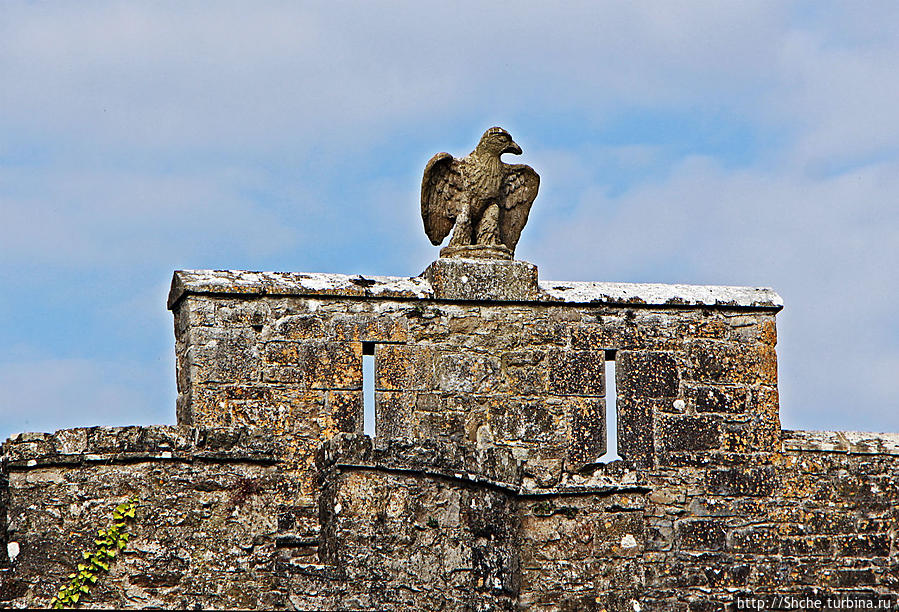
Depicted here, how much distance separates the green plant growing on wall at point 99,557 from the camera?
6.34m

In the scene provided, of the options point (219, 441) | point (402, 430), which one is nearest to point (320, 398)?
point (402, 430)

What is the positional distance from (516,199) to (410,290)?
118 centimetres

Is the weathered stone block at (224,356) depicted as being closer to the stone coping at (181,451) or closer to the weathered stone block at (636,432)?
the stone coping at (181,451)

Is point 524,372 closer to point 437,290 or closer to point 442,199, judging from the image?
→ point 437,290

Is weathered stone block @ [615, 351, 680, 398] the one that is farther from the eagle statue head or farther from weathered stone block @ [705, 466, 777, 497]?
the eagle statue head

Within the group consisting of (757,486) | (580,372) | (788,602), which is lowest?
(788,602)

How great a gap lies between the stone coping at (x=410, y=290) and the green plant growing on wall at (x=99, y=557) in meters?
2.63

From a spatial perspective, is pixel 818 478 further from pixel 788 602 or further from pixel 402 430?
pixel 402 430

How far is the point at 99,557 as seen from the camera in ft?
21.2

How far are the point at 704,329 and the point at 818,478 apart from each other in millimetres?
1342

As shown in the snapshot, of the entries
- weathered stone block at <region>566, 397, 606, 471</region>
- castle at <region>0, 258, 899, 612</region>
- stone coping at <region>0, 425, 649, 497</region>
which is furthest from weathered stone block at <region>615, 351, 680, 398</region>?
stone coping at <region>0, 425, 649, 497</region>

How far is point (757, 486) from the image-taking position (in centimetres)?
1000

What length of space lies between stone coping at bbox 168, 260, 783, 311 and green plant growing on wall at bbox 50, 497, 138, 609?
2.63 meters

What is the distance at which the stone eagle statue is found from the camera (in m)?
9.91
